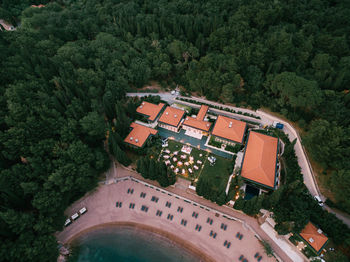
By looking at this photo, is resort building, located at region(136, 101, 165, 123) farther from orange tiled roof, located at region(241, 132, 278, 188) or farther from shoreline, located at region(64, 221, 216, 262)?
shoreline, located at region(64, 221, 216, 262)

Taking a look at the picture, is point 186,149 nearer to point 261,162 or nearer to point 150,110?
point 150,110

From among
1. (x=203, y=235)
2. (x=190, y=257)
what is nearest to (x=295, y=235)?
(x=203, y=235)

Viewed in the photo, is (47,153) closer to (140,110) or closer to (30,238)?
(30,238)

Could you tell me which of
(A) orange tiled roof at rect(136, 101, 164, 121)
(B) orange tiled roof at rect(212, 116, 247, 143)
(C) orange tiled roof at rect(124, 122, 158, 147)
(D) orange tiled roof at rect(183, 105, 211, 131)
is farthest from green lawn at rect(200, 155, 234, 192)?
(A) orange tiled roof at rect(136, 101, 164, 121)

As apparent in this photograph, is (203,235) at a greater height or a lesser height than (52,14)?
lesser

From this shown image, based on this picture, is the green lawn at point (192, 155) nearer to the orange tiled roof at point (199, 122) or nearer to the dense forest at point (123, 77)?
the orange tiled roof at point (199, 122)

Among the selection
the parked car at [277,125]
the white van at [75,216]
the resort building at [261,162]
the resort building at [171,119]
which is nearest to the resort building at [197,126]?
the resort building at [171,119]

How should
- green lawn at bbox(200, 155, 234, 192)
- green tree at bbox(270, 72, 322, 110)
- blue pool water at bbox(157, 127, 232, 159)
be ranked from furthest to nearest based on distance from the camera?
1. blue pool water at bbox(157, 127, 232, 159)
2. green tree at bbox(270, 72, 322, 110)
3. green lawn at bbox(200, 155, 234, 192)

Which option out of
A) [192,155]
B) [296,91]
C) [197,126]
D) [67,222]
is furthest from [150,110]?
[296,91]
